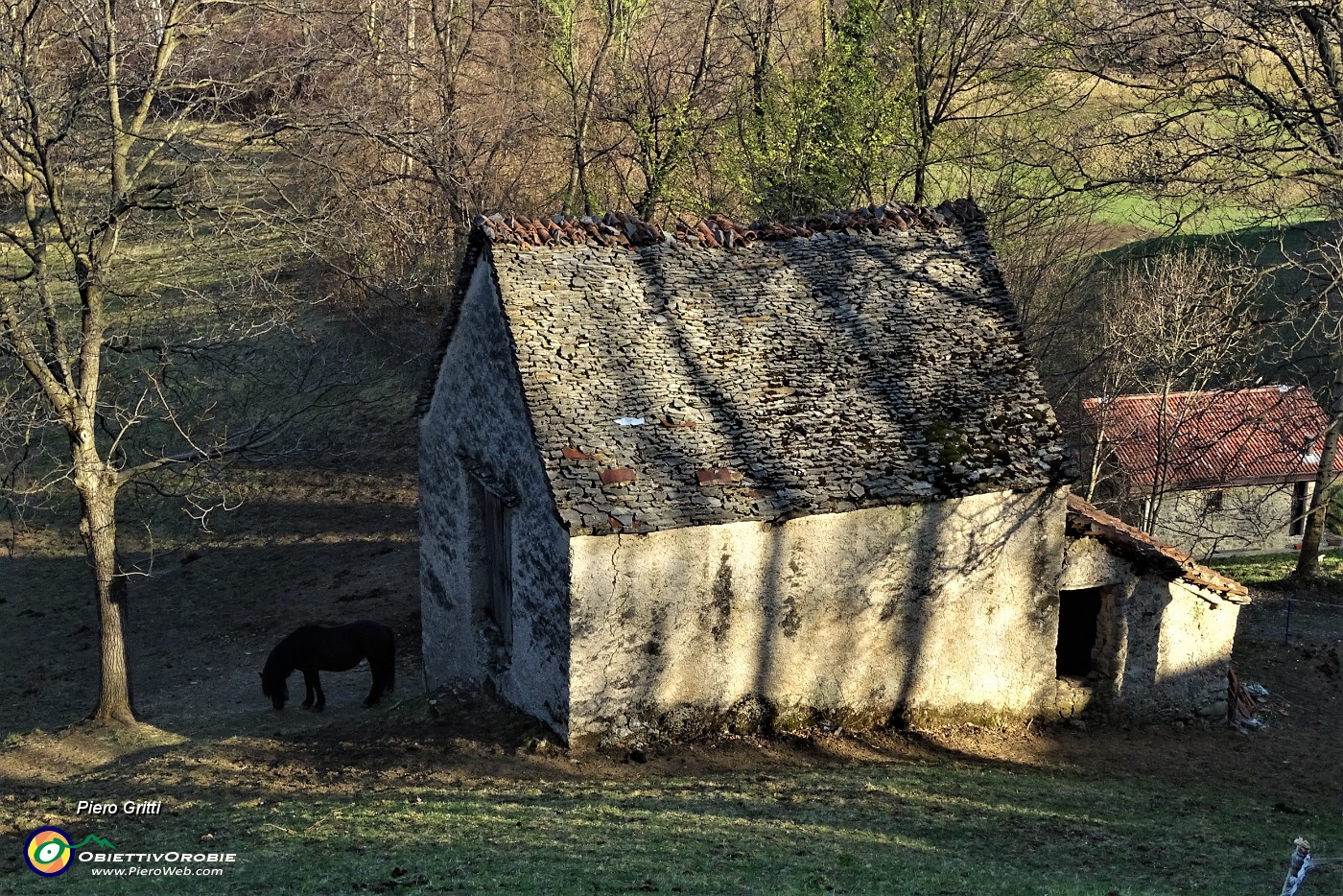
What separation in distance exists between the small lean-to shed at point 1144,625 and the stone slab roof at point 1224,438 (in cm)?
1289

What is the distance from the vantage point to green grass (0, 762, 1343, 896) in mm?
10945

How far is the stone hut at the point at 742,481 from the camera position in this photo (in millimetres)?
14531

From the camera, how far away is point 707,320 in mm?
16312

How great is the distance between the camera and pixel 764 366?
16016mm

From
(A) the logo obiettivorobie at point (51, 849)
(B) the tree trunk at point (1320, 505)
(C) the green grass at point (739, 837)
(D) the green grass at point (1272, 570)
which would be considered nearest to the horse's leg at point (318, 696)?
(C) the green grass at point (739, 837)

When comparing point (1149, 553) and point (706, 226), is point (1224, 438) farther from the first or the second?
point (706, 226)

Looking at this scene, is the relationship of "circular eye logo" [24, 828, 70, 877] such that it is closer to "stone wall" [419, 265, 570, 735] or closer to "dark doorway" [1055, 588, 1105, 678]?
"stone wall" [419, 265, 570, 735]

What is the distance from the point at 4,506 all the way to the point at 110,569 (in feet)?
47.3

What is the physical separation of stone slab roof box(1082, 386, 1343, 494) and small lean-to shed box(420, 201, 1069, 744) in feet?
46.1

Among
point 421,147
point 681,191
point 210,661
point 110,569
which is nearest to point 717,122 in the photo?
point 681,191

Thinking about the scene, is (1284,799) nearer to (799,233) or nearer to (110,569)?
(799,233)

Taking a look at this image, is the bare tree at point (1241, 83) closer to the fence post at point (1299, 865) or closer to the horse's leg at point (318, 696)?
the fence post at point (1299, 865)

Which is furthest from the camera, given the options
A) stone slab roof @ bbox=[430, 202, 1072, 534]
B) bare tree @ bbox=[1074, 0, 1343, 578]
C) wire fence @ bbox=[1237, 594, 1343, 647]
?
bare tree @ bbox=[1074, 0, 1343, 578]

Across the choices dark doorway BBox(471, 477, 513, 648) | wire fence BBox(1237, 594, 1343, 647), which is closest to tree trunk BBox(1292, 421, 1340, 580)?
wire fence BBox(1237, 594, 1343, 647)
